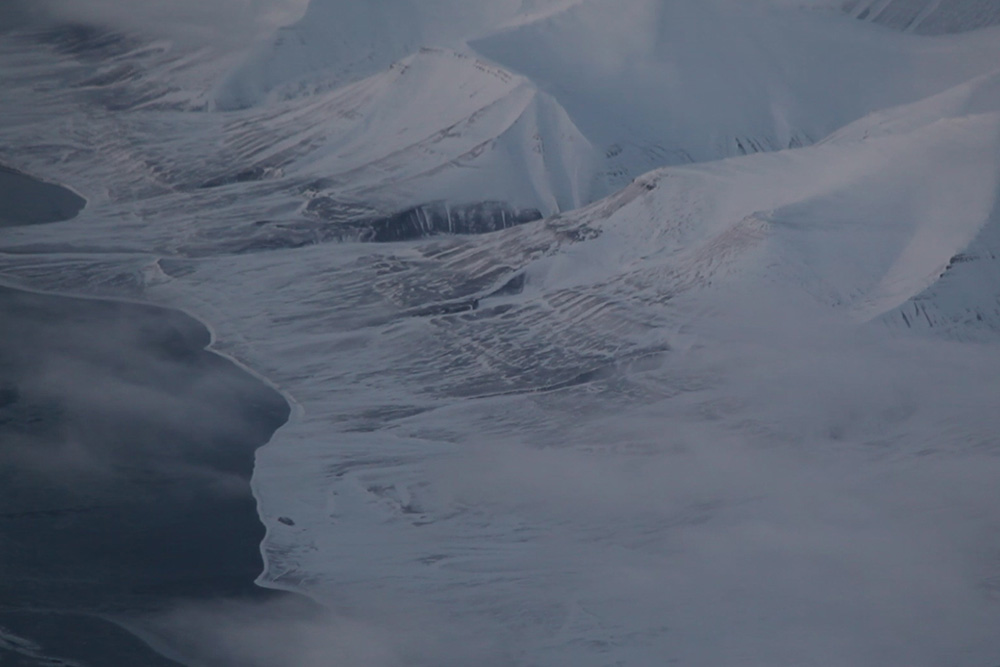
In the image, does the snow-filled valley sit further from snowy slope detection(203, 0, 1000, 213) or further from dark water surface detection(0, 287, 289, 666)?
dark water surface detection(0, 287, 289, 666)

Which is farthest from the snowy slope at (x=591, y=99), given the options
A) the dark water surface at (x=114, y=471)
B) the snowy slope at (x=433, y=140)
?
the dark water surface at (x=114, y=471)

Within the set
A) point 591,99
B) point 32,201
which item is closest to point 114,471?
point 32,201

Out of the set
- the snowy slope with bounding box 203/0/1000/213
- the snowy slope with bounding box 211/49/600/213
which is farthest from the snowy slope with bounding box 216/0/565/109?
the snowy slope with bounding box 203/0/1000/213

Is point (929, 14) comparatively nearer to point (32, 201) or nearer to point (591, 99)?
point (591, 99)

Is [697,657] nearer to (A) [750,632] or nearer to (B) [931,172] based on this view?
(A) [750,632]

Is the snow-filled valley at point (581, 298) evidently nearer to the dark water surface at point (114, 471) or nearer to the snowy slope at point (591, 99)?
the snowy slope at point (591, 99)

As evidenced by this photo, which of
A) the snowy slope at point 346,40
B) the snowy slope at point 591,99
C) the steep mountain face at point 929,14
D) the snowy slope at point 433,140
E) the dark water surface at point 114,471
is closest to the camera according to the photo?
the dark water surface at point 114,471
